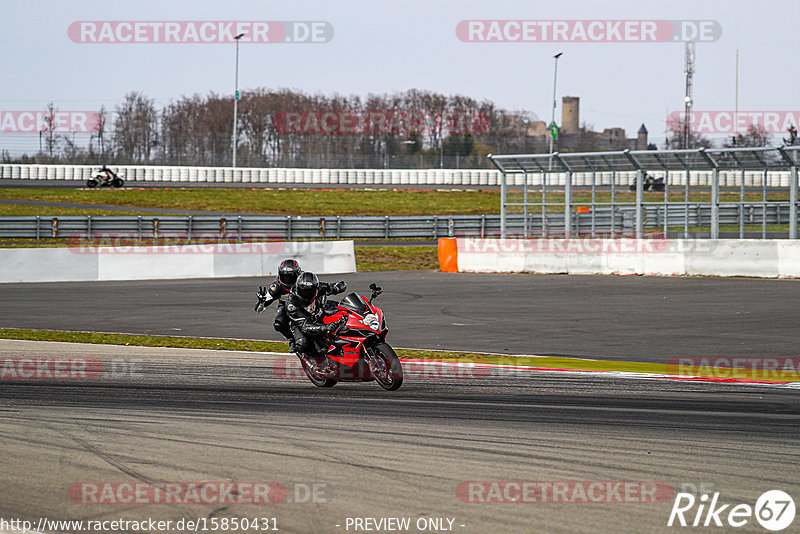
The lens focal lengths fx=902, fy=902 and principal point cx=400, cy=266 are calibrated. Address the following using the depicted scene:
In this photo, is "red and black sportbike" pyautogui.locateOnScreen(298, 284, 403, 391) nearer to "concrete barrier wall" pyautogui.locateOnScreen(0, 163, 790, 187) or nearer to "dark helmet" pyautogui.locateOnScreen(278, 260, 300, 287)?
"dark helmet" pyautogui.locateOnScreen(278, 260, 300, 287)

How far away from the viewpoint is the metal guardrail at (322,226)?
2622 centimetres

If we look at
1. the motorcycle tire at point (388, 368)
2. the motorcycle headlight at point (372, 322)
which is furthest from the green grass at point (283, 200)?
the motorcycle headlight at point (372, 322)

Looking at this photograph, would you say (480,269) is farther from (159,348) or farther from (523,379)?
(523,379)

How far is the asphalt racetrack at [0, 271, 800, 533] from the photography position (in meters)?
4.84

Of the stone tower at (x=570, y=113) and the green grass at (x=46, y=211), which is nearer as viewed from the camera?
the green grass at (x=46, y=211)

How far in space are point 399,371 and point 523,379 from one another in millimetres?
1461

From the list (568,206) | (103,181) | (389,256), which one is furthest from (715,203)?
(103,181)

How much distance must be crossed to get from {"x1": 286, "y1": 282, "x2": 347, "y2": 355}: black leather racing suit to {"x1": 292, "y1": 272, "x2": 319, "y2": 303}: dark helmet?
0.04 metres

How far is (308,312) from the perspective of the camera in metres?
8.98

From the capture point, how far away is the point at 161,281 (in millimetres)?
22750

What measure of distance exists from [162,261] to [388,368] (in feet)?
53.5

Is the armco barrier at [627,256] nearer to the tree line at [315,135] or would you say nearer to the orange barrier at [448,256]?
the orange barrier at [448,256]

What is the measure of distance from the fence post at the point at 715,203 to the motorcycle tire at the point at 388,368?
15777mm

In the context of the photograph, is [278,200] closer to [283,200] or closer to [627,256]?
[283,200]
